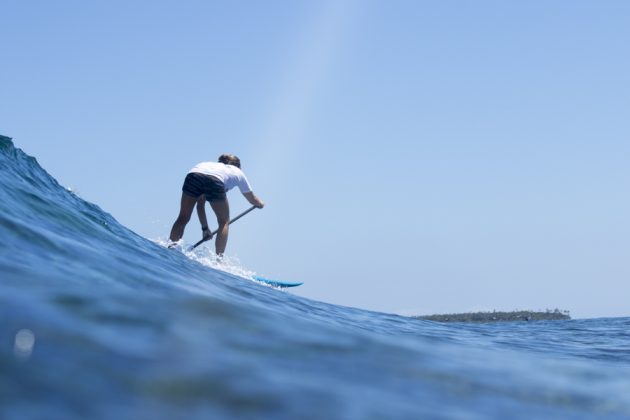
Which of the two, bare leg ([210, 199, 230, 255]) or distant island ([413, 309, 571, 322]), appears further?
distant island ([413, 309, 571, 322])

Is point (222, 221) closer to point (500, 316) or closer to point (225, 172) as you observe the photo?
point (225, 172)

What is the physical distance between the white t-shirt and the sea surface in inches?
187

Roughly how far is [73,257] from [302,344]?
132cm

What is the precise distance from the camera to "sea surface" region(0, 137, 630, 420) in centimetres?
128

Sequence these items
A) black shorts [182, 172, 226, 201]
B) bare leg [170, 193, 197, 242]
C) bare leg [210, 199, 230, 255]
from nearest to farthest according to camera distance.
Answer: black shorts [182, 172, 226, 201], bare leg [170, 193, 197, 242], bare leg [210, 199, 230, 255]

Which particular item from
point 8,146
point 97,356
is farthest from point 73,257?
point 8,146

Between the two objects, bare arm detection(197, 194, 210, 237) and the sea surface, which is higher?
bare arm detection(197, 194, 210, 237)

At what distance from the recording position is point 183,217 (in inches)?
313

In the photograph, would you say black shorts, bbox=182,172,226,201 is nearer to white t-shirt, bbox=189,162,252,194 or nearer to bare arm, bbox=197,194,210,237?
white t-shirt, bbox=189,162,252,194

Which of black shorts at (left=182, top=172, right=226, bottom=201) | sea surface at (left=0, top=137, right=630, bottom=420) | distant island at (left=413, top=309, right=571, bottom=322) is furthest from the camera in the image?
distant island at (left=413, top=309, right=571, bottom=322)

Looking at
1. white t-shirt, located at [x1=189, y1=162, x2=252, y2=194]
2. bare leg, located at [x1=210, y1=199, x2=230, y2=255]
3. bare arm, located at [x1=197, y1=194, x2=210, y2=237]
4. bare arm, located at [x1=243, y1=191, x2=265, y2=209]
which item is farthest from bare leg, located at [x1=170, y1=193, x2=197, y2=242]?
bare arm, located at [x1=243, y1=191, x2=265, y2=209]

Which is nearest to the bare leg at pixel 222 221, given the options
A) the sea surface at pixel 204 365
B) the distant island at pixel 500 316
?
the sea surface at pixel 204 365

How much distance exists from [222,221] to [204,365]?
6.72m

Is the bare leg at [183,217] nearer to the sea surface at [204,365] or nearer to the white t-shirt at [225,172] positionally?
the white t-shirt at [225,172]
